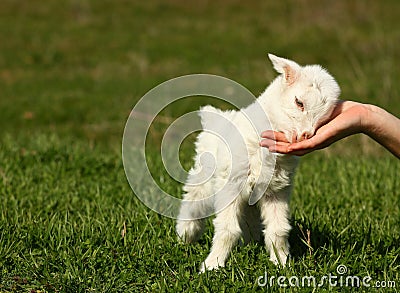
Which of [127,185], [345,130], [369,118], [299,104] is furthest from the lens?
[127,185]

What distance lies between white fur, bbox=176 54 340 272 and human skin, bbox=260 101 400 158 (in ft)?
0.25

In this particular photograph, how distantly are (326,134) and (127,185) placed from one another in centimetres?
315

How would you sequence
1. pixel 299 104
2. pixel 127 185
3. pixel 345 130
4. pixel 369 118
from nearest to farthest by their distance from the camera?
pixel 299 104 < pixel 345 130 < pixel 369 118 < pixel 127 185

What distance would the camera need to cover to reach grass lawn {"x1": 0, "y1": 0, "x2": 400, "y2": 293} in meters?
4.75

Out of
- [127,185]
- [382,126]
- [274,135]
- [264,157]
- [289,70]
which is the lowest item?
[127,185]

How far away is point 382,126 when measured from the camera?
4.80 meters

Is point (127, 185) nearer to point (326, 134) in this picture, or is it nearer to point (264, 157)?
point (264, 157)

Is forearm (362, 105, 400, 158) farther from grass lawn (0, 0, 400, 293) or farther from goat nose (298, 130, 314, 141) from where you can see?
grass lawn (0, 0, 400, 293)

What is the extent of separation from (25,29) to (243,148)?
61.3 ft

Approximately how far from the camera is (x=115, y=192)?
676 centimetres

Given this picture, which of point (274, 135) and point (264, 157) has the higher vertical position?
point (274, 135)

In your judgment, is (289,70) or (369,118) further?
(369,118)

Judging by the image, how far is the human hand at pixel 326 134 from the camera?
14.1 feet

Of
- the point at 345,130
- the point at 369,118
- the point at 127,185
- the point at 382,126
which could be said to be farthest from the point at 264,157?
the point at 127,185
